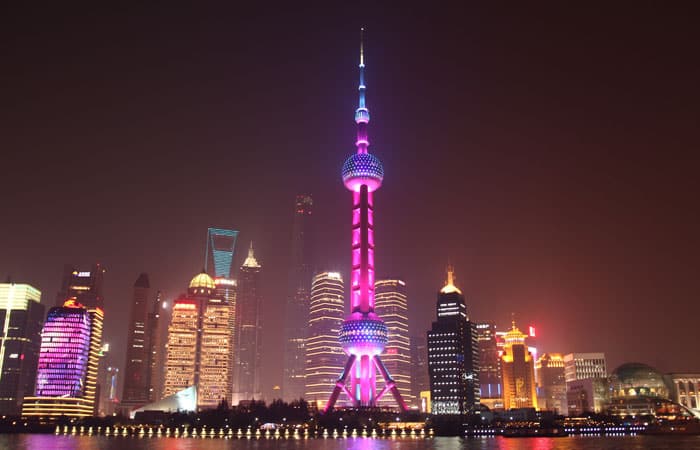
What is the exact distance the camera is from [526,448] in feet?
450

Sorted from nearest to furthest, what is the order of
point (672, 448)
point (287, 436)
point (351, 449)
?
point (351, 449) < point (672, 448) < point (287, 436)

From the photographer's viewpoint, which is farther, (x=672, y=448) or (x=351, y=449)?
(x=672, y=448)

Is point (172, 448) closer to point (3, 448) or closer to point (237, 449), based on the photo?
point (237, 449)

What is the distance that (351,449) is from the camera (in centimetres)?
12594

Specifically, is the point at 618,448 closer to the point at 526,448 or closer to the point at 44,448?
the point at 526,448

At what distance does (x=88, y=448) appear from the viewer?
131 metres

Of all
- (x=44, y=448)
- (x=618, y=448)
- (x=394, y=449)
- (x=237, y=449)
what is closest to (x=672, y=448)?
(x=618, y=448)

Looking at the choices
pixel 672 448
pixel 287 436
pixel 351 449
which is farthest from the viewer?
pixel 287 436

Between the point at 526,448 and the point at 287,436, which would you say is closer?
the point at 526,448

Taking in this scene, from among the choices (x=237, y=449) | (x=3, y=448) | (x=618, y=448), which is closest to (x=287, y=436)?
(x=237, y=449)

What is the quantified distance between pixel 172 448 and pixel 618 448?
84.1 metres

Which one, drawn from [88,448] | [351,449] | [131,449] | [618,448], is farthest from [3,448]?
[618,448]

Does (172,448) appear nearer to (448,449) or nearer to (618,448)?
(448,449)

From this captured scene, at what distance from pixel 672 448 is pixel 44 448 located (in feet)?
395
